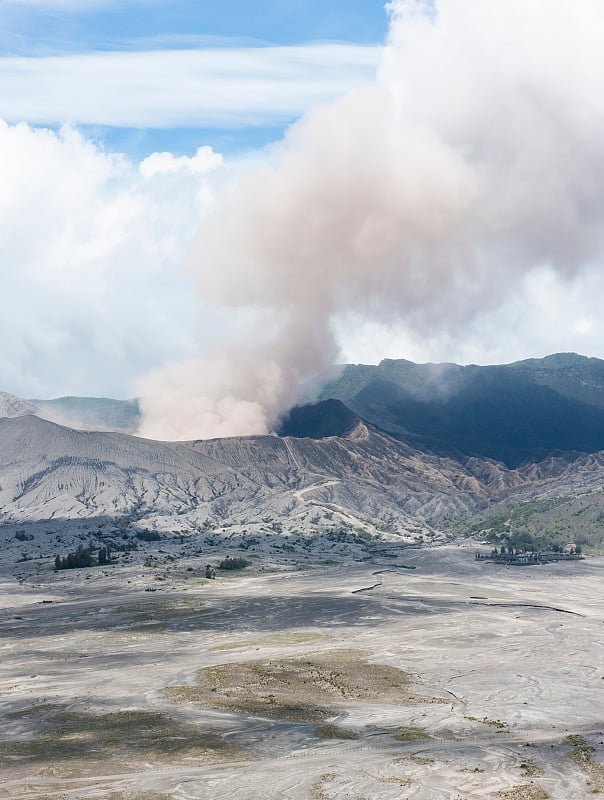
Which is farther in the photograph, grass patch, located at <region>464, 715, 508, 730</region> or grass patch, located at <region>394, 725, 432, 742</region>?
grass patch, located at <region>464, 715, 508, 730</region>

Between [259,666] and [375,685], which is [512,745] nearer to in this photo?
[375,685]

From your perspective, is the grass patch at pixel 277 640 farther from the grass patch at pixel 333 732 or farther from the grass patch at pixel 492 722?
the grass patch at pixel 492 722

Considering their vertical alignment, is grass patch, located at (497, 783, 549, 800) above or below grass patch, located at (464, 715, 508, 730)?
above

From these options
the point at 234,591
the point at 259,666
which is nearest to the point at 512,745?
the point at 259,666

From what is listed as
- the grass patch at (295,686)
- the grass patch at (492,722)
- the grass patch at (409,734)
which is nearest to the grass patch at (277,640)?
the grass patch at (295,686)

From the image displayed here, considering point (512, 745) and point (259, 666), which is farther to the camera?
point (259, 666)

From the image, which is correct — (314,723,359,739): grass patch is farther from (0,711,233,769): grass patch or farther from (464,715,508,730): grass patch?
(464,715,508,730): grass patch

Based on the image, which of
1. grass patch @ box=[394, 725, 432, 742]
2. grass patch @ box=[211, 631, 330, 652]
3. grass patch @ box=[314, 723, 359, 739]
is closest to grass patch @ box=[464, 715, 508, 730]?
grass patch @ box=[394, 725, 432, 742]
